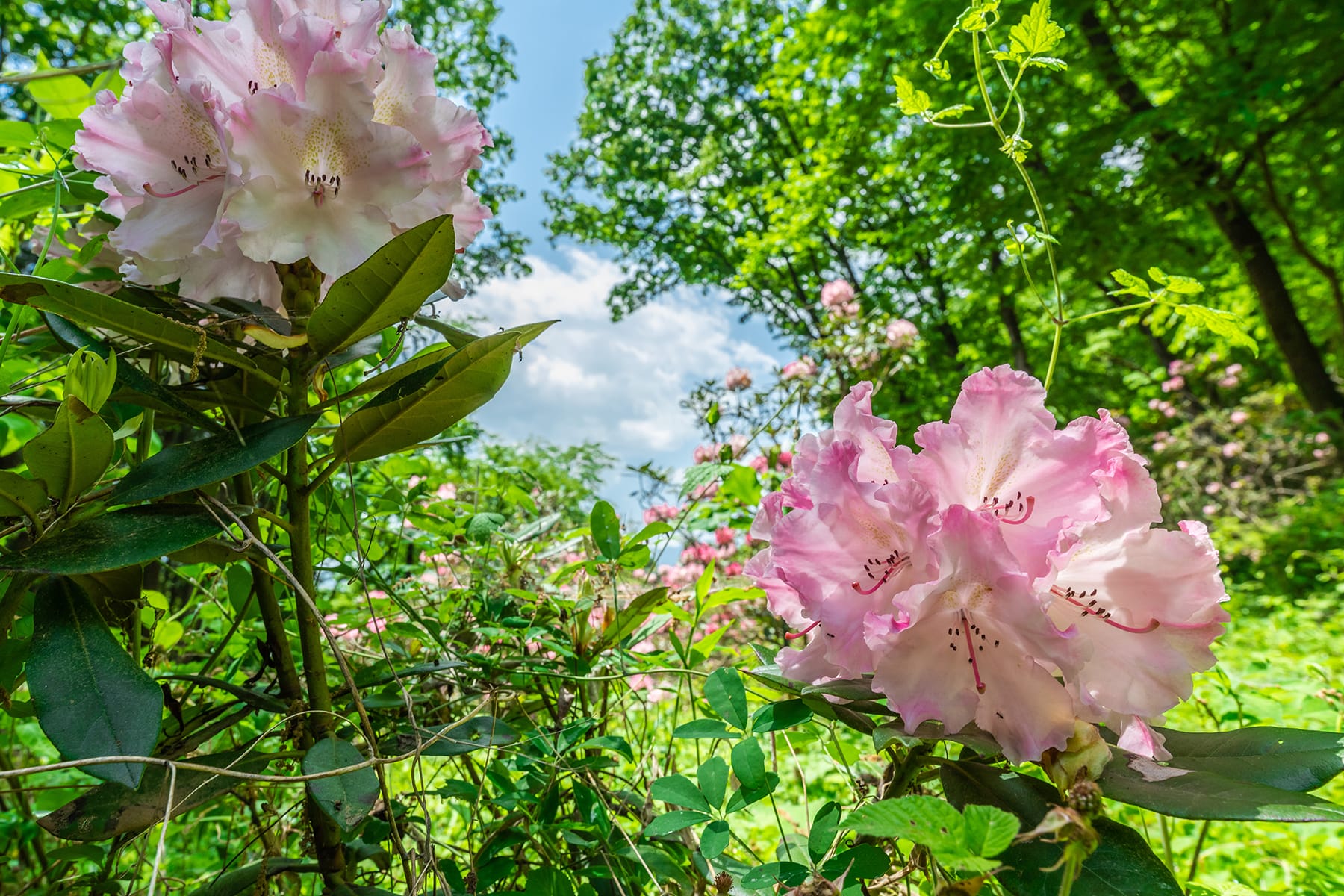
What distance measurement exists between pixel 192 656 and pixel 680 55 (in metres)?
12.0

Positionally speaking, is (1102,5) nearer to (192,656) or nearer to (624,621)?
(624,621)

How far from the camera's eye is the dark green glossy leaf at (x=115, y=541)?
1.32ft

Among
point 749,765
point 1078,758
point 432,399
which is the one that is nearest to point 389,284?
point 432,399

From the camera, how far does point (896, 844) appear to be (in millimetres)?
505

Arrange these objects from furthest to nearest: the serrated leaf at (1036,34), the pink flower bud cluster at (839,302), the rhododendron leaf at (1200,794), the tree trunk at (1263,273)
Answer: the tree trunk at (1263,273), the pink flower bud cluster at (839,302), the serrated leaf at (1036,34), the rhododendron leaf at (1200,794)

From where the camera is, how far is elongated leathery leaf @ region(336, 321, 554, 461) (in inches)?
21.0

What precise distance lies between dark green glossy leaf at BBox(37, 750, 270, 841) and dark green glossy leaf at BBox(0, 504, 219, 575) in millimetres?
153

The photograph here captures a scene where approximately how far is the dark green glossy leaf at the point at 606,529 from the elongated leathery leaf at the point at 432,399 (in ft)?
0.87

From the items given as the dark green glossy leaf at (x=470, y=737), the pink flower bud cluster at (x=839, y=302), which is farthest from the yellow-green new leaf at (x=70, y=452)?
the pink flower bud cluster at (x=839, y=302)

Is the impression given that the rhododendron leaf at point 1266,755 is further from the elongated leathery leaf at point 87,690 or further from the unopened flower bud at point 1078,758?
the elongated leathery leaf at point 87,690

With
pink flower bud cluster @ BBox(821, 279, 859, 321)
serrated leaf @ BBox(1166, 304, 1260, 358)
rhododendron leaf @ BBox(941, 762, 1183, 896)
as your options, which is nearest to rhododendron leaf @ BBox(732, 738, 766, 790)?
rhododendron leaf @ BBox(941, 762, 1183, 896)

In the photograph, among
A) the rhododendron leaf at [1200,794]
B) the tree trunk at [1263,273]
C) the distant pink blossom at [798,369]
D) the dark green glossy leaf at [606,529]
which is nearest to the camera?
the rhododendron leaf at [1200,794]

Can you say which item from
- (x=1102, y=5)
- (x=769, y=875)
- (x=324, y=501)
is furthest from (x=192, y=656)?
(x=1102, y=5)

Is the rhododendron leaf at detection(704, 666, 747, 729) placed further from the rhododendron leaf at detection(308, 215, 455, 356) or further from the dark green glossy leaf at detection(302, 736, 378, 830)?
the rhododendron leaf at detection(308, 215, 455, 356)
